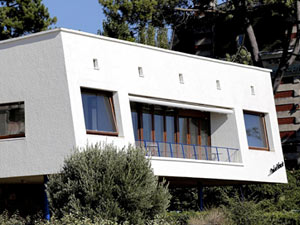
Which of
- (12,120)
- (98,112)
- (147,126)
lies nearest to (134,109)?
(147,126)

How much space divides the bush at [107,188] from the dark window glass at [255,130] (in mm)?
9198

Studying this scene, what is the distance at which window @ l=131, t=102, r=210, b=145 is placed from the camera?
28.2 metres

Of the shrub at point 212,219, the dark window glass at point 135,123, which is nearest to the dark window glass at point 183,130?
the dark window glass at point 135,123

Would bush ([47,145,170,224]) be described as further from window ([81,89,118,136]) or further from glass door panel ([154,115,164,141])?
glass door panel ([154,115,164,141])

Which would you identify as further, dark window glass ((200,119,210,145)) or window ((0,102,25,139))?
dark window glass ((200,119,210,145))

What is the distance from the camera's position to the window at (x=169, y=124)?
28.2m

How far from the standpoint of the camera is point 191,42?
4334cm

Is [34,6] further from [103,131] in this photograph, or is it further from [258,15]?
[103,131]

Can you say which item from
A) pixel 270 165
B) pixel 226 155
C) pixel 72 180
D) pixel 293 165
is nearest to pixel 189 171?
pixel 226 155

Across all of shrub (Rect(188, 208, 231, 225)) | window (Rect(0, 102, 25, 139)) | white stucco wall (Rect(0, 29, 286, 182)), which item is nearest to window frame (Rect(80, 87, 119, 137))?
white stucco wall (Rect(0, 29, 286, 182))

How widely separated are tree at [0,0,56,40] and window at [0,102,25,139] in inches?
601

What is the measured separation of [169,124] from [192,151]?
1.54m

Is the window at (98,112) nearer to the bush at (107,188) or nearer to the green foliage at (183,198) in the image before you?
the bush at (107,188)

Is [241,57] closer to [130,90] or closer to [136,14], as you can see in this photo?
[136,14]
